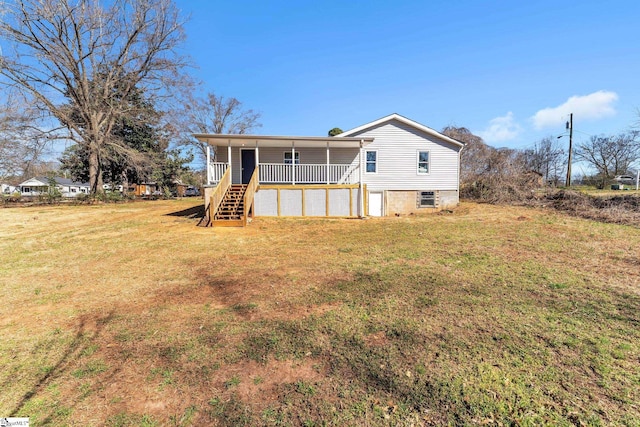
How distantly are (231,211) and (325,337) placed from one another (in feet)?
30.3

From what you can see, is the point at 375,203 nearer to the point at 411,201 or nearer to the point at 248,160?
the point at 411,201

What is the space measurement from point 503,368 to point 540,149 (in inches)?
2283

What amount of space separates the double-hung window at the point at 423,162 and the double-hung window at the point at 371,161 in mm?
2613

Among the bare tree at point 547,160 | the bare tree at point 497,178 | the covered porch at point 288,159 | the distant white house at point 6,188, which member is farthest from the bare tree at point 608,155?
the distant white house at point 6,188

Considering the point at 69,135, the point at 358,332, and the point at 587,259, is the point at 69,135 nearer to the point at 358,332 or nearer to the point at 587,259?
the point at 358,332

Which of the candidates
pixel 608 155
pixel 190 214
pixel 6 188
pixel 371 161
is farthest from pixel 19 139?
pixel 608 155

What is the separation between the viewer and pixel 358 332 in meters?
3.67

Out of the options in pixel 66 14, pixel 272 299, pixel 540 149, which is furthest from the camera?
pixel 540 149

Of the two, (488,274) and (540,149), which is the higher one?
(540,149)

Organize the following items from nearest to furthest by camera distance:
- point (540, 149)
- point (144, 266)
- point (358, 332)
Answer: point (358, 332)
point (144, 266)
point (540, 149)

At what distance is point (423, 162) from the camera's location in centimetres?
1636

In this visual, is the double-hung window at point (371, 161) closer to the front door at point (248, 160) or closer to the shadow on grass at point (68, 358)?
the front door at point (248, 160)

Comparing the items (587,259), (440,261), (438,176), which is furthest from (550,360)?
(438,176)

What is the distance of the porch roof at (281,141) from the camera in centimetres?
1298
